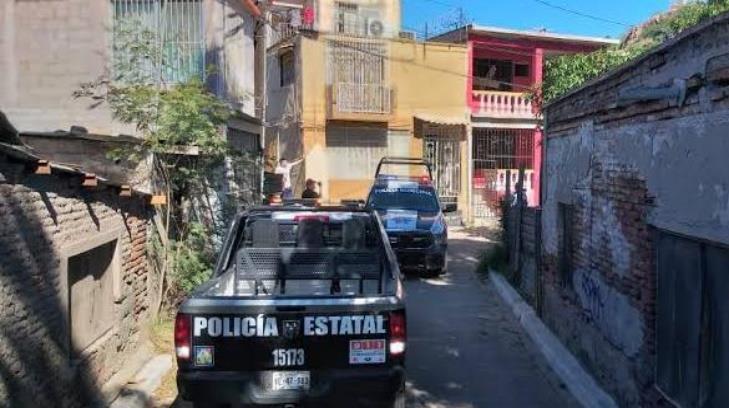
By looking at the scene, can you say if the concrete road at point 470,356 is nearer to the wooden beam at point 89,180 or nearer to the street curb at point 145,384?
the street curb at point 145,384

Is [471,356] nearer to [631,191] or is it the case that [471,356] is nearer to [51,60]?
[631,191]

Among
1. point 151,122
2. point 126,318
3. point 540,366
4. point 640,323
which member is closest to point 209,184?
point 151,122

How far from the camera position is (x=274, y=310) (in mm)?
5328

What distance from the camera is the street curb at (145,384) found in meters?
6.94

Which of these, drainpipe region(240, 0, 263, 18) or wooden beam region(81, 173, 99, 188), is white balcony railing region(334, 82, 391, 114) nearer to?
drainpipe region(240, 0, 263, 18)

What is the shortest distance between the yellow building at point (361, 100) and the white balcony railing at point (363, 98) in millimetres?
33

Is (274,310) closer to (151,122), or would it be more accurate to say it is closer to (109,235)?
(109,235)

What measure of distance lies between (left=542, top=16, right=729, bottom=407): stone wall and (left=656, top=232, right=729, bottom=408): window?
0.14 metres

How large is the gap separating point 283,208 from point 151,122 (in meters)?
3.36

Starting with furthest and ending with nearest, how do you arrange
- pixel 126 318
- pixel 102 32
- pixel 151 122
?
pixel 102 32 → pixel 151 122 → pixel 126 318

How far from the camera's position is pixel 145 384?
24.7 feet

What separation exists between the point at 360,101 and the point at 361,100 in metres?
Answer: 0.06

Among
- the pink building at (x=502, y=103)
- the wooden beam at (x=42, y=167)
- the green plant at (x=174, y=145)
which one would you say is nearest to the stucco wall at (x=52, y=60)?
the green plant at (x=174, y=145)

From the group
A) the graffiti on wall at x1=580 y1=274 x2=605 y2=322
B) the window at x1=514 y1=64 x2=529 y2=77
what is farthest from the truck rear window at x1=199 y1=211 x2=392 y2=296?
the window at x1=514 y1=64 x2=529 y2=77
